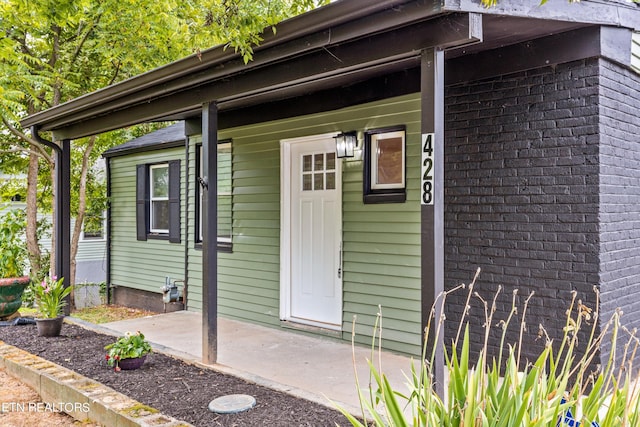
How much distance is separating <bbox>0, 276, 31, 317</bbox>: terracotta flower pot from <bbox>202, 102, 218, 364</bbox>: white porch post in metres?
3.29

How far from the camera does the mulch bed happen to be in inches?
129

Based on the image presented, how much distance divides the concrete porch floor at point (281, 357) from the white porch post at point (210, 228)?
23 cm

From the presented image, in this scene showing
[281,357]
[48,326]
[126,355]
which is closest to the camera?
[126,355]

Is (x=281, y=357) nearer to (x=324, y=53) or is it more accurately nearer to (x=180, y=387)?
(x=180, y=387)

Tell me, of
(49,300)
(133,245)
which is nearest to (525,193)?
Answer: (49,300)

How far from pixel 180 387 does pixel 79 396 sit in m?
0.69

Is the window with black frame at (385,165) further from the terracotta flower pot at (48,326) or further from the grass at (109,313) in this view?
the grass at (109,313)

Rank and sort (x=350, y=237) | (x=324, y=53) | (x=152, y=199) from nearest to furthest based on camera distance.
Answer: (x=324, y=53), (x=350, y=237), (x=152, y=199)

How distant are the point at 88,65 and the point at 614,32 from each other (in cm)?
834

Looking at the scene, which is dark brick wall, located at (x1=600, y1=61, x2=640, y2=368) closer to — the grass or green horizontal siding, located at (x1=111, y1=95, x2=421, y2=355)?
green horizontal siding, located at (x1=111, y1=95, x2=421, y2=355)

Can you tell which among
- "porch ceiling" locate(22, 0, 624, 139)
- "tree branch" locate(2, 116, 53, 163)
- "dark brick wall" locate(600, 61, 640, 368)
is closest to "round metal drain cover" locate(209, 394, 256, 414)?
"porch ceiling" locate(22, 0, 624, 139)

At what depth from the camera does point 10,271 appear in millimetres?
6883

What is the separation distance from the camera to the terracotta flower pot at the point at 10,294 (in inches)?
250

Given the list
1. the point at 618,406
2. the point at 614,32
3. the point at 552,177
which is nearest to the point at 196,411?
Answer: the point at 618,406
